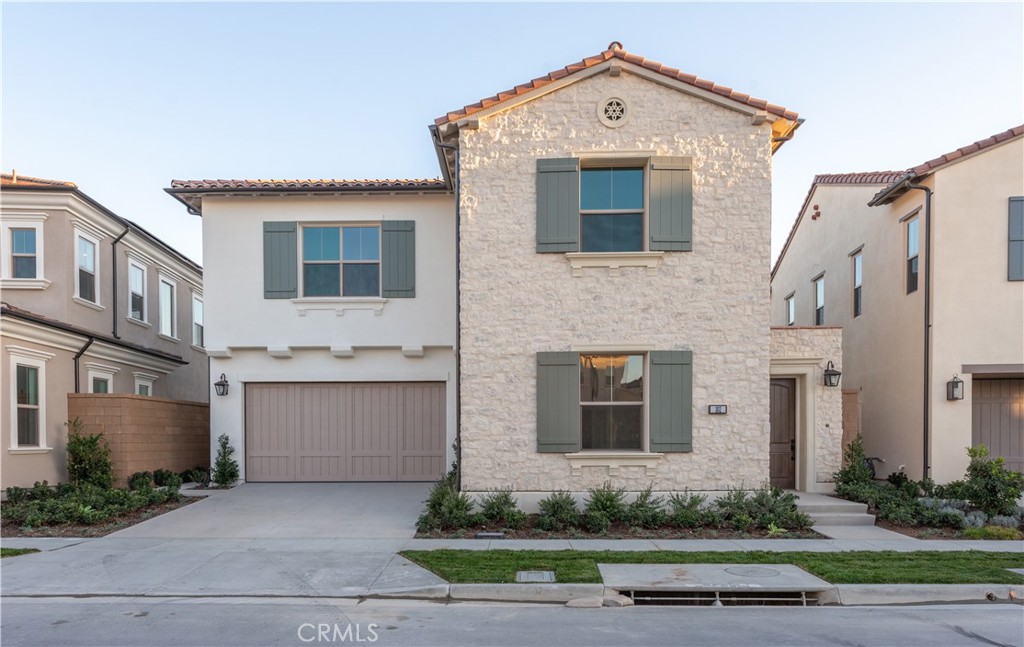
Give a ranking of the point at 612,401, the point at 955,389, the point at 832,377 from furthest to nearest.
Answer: the point at 832,377 < the point at 955,389 < the point at 612,401

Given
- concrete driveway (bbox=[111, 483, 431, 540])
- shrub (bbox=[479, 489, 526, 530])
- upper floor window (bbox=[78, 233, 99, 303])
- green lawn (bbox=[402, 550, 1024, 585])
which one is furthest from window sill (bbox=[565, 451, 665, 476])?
upper floor window (bbox=[78, 233, 99, 303])

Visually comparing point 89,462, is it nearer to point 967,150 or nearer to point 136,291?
point 136,291

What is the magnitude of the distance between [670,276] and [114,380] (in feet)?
41.5

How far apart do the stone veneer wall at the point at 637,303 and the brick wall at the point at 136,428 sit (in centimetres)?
695

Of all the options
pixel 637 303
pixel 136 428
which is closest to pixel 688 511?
pixel 637 303

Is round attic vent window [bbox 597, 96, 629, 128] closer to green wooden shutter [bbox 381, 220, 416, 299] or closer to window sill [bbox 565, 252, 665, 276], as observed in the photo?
window sill [bbox 565, 252, 665, 276]

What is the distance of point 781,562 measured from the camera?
7336 mm

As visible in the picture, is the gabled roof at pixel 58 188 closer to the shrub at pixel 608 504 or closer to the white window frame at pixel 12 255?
the white window frame at pixel 12 255

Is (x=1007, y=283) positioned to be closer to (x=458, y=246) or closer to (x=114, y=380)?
(x=458, y=246)

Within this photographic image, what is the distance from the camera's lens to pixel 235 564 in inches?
292

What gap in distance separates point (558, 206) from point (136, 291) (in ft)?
41.2

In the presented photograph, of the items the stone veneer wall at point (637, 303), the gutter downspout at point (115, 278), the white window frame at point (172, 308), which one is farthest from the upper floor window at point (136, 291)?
the stone veneer wall at point (637, 303)

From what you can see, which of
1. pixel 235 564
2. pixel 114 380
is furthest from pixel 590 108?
pixel 114 380

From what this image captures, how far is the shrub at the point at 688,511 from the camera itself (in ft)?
29.7
